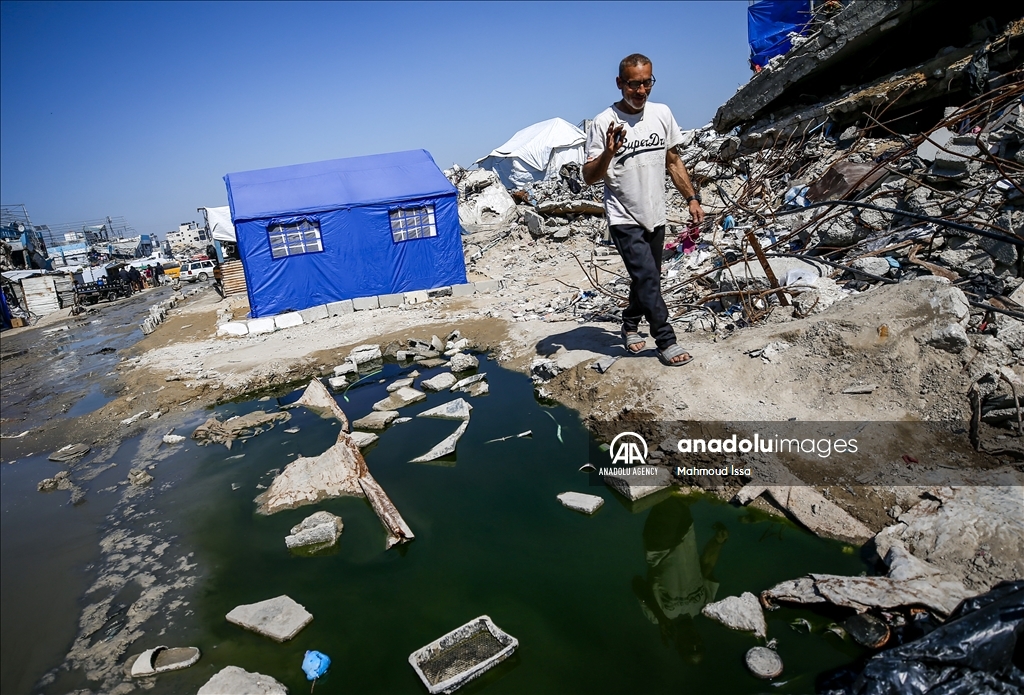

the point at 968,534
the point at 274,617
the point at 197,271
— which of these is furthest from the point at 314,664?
the point at 197,271

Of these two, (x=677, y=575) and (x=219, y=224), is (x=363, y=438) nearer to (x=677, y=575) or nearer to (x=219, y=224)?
(x=677, y=575)

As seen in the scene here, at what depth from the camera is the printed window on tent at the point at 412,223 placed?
12188 millimetres

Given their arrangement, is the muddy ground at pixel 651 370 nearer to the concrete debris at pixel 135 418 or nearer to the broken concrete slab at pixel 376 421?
the concrete debris at pixel 135 418

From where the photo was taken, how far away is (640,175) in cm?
372

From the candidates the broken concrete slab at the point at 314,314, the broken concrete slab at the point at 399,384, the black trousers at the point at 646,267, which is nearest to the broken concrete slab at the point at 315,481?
the broken concrete slab at the point at 399,384

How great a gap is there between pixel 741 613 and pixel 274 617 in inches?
82.9

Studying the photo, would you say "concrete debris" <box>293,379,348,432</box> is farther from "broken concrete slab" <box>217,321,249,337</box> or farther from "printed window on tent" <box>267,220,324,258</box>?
"printed window on tent" <box>267,220,324,258</box>

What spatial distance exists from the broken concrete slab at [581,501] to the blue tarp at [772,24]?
A: 13483 mm

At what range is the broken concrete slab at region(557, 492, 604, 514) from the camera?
306 centimetres

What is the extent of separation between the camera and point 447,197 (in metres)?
12.4

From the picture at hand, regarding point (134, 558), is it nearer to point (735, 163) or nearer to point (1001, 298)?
point (1001, 298)

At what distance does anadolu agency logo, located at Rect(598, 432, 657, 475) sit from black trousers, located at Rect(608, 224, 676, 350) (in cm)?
80

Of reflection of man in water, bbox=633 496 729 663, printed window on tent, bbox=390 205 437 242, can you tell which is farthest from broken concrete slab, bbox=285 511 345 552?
printed window on tent, bbox=390 205 437 242

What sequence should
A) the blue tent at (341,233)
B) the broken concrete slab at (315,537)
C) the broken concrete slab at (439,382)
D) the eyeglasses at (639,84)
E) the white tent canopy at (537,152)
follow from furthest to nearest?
the white tent canopy at (537,152)
the blue tent at (341,233)
the broken concrete slab at (439,382)
the eyeglasses at (639,84)
the broken concrete slab at (315,537)
